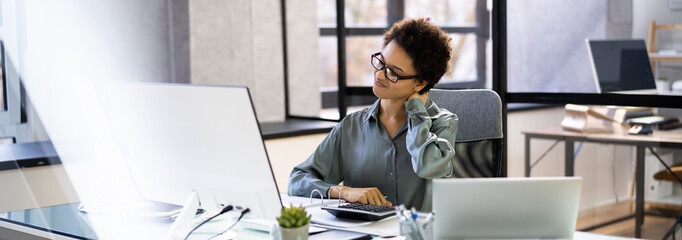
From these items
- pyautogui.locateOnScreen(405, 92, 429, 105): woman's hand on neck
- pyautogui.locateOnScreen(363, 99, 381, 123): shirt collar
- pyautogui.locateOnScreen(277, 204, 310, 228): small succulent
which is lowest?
pyautogui.locateOnScreen(277, 204, 310, 228): small succulent

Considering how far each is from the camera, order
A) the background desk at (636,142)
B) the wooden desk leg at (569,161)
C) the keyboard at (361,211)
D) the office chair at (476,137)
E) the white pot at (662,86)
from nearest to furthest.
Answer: the keyboard at (361,211) → the office chair at (476,137) → the white pot at (662,86) → the background desk at (636,142) → the wooden desk leg at (569,161)

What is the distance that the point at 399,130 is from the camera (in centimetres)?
210

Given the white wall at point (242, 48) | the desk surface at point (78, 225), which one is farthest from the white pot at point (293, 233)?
the white wall at point (242, 48)

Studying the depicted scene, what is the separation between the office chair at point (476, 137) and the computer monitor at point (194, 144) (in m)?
0.90

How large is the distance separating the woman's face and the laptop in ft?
2.19

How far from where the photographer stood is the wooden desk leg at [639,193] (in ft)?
9.50

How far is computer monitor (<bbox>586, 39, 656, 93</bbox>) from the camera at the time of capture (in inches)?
108

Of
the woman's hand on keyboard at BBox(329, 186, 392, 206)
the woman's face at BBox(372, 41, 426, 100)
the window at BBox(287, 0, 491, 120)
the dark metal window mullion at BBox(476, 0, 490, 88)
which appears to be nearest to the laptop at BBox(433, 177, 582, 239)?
the woman's hand on keyboard at BBox(329, 186, 392, 206)

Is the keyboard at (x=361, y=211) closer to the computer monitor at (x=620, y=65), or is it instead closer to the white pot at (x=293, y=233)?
the white pot at (x=293, y=233)

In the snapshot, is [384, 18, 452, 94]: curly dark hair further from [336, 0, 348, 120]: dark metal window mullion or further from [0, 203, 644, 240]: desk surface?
[336, 0, 348, 120]: dark metal window mullion

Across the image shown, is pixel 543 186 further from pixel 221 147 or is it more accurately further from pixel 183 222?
pixel 183 222

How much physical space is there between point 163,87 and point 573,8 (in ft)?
6.32

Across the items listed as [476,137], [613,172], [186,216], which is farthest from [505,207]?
[613,172]

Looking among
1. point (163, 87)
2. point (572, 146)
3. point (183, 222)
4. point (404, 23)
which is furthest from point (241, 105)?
point (572, 146)
